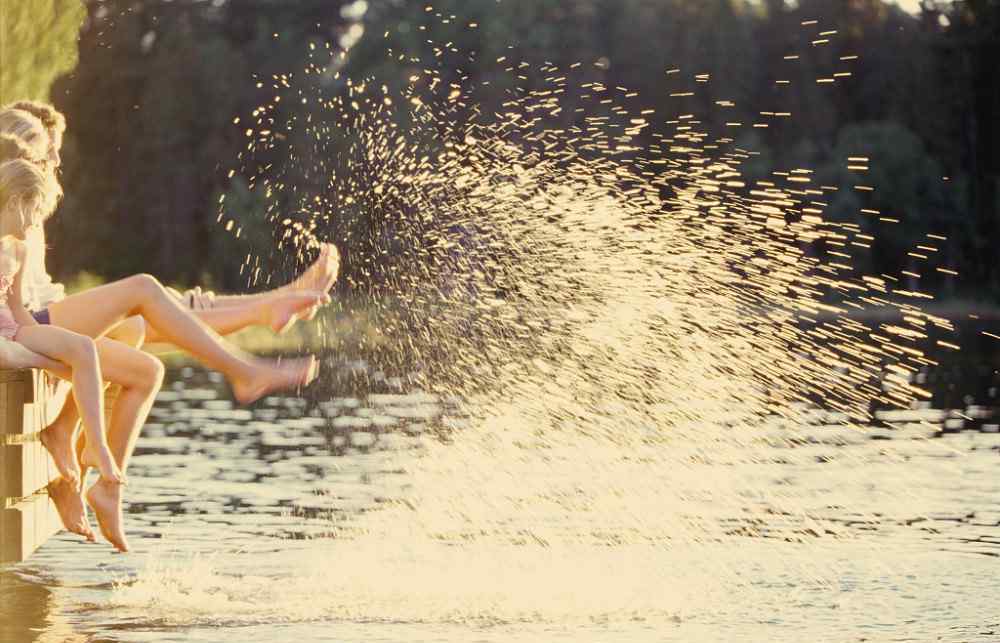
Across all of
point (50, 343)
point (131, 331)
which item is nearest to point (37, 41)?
point (131, 331)

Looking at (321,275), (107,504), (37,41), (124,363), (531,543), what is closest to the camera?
(107,504)

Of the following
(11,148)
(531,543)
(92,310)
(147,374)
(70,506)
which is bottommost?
(531,543)

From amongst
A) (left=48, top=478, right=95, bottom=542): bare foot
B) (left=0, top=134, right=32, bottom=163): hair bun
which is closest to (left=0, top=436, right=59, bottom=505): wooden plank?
(left=48, top=478, right=95, bottom=542): bare foot

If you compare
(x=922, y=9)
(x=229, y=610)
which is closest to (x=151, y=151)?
(x=922, y=9)

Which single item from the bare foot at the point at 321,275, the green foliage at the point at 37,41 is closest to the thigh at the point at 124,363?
the bare foot at the point at 321,275

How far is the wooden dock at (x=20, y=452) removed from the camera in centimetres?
686

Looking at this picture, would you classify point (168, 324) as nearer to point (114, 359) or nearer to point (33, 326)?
point (114, 359)

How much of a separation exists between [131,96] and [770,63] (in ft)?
74.6

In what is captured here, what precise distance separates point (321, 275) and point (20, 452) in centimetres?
182

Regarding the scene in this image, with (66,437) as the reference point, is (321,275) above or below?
above

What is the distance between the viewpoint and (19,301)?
7094 mm

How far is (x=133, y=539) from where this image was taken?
965 cm

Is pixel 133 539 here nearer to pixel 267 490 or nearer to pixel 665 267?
pixel 267 490

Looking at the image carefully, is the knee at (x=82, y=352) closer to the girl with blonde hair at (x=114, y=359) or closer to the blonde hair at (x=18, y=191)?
the girl with blonde hair at (x=114, y=359)
